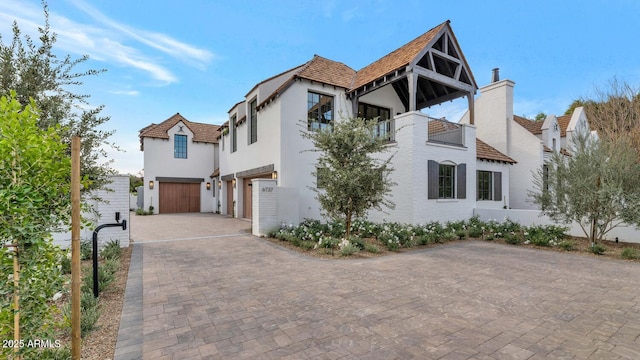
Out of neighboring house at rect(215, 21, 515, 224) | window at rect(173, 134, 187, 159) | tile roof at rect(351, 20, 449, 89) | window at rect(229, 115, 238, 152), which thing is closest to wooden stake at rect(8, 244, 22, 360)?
neighboring house at rect(215, 21, 515, 224)

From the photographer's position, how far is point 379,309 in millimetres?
4086

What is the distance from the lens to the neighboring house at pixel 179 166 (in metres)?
19.7

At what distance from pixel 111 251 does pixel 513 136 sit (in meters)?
19.0

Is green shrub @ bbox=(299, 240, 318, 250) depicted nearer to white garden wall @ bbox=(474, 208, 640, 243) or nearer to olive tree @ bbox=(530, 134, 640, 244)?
olive tree @ bbox=(530, 134, 640, 244)

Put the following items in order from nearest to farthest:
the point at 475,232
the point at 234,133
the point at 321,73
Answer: the point at 475,232, the point at 321,73, the point at 234,133

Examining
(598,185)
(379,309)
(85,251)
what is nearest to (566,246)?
(598,185)

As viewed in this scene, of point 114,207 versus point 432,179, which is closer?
point 114,207

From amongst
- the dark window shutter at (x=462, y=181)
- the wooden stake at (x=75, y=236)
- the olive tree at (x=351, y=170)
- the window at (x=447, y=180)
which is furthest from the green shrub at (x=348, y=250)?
the dark window shutter at (x=462, y=181)

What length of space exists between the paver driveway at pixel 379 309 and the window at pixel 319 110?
7.25m

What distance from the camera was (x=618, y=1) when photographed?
11.5m

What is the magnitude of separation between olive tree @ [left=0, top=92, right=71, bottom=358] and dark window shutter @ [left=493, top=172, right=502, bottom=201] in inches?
639

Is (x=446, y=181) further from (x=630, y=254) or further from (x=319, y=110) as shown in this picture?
(x=319, y=110)

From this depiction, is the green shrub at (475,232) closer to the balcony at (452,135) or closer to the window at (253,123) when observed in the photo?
the balcony at (452,135)

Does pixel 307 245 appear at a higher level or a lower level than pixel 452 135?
lower
